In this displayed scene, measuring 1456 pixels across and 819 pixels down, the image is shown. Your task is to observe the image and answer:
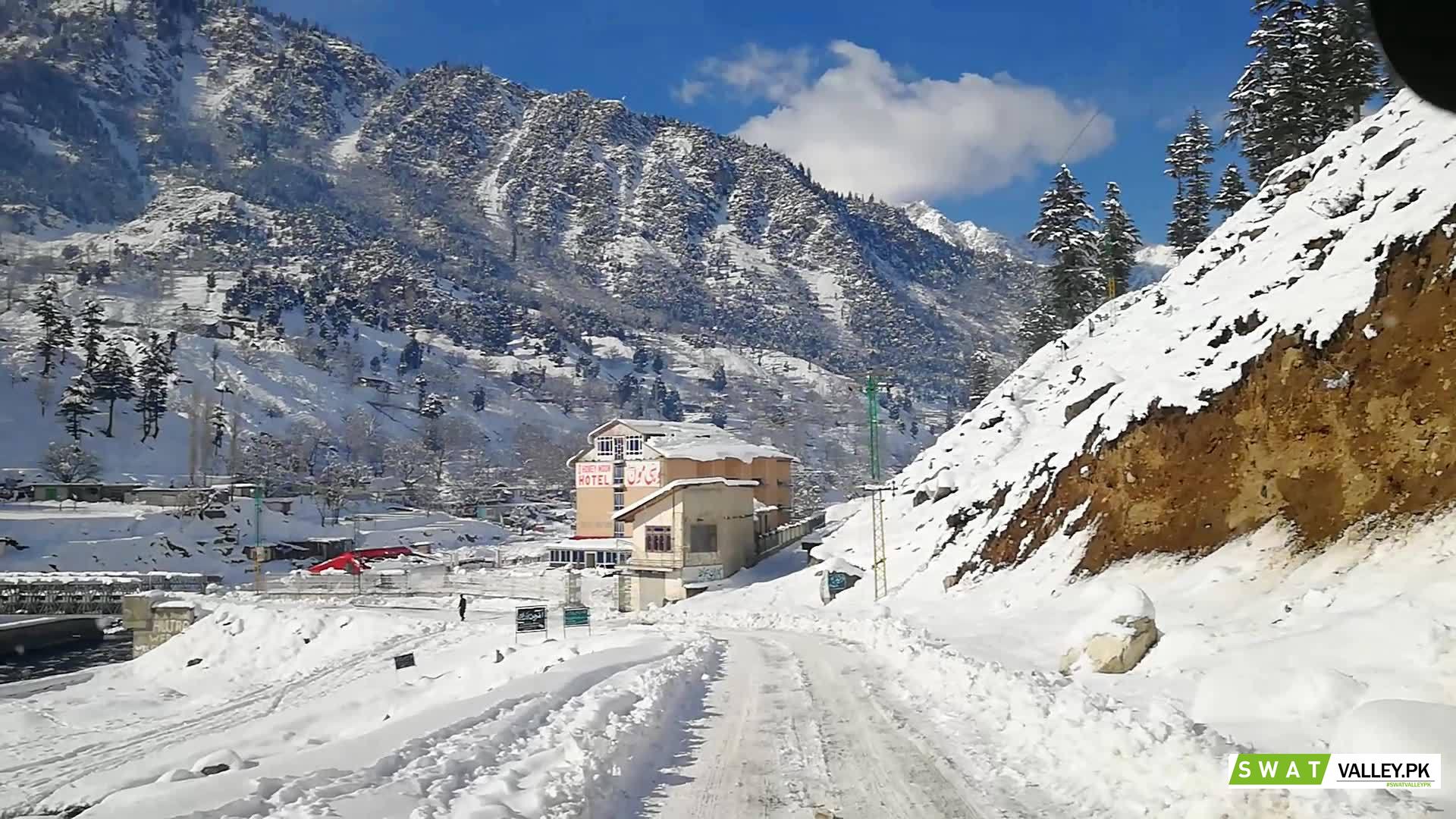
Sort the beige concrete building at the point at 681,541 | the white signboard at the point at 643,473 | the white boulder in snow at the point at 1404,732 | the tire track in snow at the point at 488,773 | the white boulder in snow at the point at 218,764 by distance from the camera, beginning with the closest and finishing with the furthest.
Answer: the white boulder in snow at the point at 1404,732
the tire track in snow at the point at 488,773
the white boulder in snow at the point at 218,764
the beige concrete building at the point at 681,541
the white signboard at the point at 643,473

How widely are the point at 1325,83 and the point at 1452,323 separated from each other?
33576 millimetres

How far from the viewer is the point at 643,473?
73.9m

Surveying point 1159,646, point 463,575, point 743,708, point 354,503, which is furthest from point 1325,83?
point 354,503

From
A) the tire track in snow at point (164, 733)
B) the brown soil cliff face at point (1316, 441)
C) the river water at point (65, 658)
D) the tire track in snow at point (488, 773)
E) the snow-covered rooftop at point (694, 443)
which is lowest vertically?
the river water at point (65, 658)

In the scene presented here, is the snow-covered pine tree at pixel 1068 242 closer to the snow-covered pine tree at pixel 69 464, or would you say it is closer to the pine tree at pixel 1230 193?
the pine tree at pixel 1230 193

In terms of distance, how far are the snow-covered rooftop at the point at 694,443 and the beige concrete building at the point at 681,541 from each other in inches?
732

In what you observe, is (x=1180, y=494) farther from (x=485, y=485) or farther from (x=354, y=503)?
(x=485, y=485)

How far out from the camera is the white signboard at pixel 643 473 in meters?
72.5

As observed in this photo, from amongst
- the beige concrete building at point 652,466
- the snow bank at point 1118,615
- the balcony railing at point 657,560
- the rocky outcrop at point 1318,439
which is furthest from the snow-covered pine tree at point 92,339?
the snow bank at point 1118,615

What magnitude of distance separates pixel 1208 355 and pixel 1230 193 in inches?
1622

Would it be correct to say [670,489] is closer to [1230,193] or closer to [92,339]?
[1230,193]

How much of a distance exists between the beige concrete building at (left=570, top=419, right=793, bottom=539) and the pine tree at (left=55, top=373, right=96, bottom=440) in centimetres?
6613

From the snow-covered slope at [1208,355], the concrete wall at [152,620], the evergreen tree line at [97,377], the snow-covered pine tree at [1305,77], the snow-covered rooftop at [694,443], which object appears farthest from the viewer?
the evergreen tree line at [97,377]

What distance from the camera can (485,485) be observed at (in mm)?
144875
